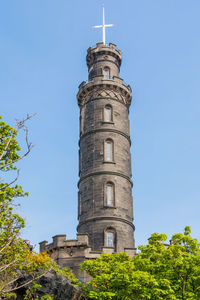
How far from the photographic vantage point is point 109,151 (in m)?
35.1

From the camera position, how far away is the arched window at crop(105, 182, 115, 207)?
3300 cm

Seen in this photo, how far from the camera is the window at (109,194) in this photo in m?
33.1

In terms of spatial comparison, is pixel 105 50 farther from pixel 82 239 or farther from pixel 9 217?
pixel 9 217

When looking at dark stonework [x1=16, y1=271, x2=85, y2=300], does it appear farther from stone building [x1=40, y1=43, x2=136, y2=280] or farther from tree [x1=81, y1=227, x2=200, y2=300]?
stone building [x1=40, y1=43, x2=136, y2=280]

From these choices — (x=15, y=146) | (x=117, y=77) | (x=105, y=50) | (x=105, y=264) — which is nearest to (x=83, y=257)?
(x=105, y=264)

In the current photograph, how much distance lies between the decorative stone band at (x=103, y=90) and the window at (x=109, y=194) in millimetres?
8241

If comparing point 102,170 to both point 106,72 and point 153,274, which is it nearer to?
point 106,72

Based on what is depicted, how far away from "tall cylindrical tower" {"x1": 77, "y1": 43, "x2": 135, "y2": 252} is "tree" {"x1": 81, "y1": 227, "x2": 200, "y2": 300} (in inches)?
240

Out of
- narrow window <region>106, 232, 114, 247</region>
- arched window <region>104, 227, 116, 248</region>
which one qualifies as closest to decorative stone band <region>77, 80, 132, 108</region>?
arched window <region>104, 227, 116, 248</region>

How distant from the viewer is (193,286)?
2252 cm

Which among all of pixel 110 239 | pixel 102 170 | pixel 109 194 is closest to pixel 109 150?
pixel 102 170

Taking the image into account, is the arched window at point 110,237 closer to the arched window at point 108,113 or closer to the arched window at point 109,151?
the arched window at point 109,151

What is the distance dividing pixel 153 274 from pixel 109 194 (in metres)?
11.2

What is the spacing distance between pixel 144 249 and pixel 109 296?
4.07 metres
